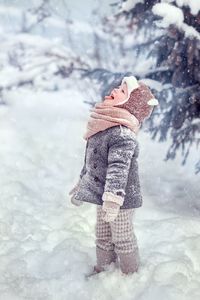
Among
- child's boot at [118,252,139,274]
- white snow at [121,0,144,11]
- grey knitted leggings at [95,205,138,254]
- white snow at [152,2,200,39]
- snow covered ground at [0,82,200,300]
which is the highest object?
white snow at [121,0,144,11]

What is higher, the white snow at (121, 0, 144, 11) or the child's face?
the white snow at (121, 0, 144, 11)

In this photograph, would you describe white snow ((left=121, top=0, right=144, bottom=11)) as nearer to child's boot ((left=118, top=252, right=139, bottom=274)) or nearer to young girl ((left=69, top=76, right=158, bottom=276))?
young girl ((left=69, top=76, right=158, bottom=276))

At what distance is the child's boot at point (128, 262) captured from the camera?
11.9ft

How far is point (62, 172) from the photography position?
686cm

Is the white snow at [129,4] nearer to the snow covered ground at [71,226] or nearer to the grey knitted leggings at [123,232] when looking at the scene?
the snow covered ground at [71,226]

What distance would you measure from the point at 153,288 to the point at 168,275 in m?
0.25

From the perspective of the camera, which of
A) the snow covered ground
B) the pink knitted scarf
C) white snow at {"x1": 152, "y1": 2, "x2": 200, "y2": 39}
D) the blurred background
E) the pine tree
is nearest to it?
the pink knitted scarf

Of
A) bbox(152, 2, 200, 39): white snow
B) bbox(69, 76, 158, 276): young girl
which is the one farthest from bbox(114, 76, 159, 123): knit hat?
bbox(152, 2, 200, 39): white snow

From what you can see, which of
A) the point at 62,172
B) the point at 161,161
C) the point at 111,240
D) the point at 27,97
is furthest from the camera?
the point at 27,97

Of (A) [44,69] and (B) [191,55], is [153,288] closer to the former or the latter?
(B) [191,55]

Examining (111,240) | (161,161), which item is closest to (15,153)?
(161,161)

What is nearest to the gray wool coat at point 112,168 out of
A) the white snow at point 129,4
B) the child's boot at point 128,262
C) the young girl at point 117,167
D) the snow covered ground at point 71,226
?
the young girl at point 117,167

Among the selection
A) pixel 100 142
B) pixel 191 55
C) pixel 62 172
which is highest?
pixel 191 55

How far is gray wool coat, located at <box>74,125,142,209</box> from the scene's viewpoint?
10.9 ft
